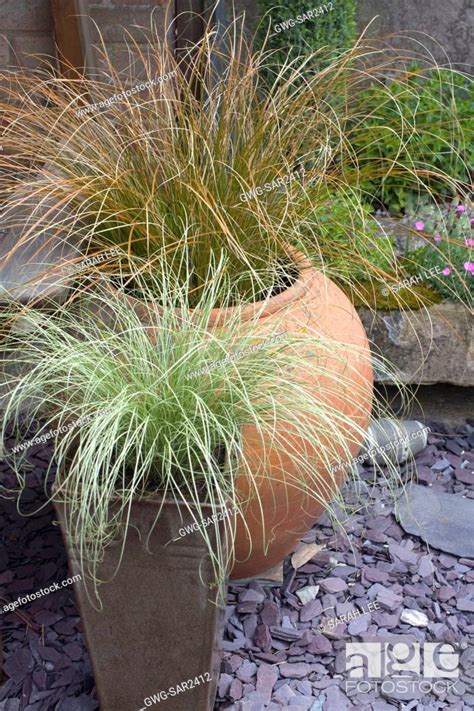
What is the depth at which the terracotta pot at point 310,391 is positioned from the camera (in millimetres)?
1988

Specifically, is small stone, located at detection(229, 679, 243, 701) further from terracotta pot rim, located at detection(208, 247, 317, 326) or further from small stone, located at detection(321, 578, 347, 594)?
terracotta pot rim, located at detection(208, 247, 317, 326)

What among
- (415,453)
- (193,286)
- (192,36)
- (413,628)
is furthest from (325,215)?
(192,36)

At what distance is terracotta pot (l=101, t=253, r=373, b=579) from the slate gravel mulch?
17 centimetres

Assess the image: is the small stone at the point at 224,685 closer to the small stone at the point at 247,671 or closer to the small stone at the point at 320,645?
the small stone at the point at 247,671

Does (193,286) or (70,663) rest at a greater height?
(193,286)

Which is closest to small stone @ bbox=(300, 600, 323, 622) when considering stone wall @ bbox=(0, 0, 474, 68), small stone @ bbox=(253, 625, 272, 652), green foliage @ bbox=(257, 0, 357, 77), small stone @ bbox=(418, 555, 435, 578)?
small stone @ bbox=(253, 625, 272, 652)

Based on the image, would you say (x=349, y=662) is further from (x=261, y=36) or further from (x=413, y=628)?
(x=261, y=36)

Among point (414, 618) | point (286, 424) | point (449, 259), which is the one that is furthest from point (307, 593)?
point (449, 259)

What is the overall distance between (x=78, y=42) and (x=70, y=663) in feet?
7.62

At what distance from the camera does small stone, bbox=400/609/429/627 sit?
2297 millimetres

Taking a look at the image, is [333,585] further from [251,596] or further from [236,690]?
[236,690]

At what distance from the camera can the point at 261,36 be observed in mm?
3699

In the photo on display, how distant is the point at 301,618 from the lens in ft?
7.59

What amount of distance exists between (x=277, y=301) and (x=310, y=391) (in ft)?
0.84
